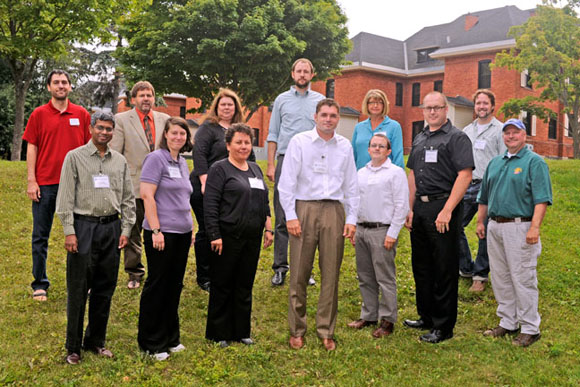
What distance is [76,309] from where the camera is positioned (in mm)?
4496

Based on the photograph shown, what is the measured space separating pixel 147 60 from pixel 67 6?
680cm

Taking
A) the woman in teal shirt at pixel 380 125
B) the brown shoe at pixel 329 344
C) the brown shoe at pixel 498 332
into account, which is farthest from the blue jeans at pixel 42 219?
the brown shoe at pixel 498 332

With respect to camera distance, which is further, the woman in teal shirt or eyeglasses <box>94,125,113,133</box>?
the woman in teal shirt

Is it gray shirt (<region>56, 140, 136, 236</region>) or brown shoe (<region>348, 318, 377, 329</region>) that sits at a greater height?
gray shirt (<region>56, 140, 136, 236</region>)

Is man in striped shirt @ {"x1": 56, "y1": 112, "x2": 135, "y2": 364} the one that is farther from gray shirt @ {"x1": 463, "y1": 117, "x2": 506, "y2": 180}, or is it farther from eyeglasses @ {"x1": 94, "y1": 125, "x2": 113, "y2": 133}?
gray shirt @ {"x1": 463, "y1": 117, "x2": 506, "y2": 180}

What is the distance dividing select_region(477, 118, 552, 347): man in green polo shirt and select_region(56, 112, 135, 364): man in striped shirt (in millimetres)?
3875

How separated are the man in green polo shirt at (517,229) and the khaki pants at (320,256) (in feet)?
5.95

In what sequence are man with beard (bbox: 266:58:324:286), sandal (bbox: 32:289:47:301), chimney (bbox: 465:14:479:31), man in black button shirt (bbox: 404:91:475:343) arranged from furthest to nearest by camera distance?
chimney (bbox: 465:14:479:31), man with beard (bbox: 266:58:324:286), sandal (bbox: 32:289:47:301), man in black button shirt (bbox: 404:91:475:343)

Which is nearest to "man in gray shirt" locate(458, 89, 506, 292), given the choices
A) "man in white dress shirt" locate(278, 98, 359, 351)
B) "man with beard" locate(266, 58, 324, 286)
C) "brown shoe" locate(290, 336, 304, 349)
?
"man with beard" locate(266, 58, 324, 286)

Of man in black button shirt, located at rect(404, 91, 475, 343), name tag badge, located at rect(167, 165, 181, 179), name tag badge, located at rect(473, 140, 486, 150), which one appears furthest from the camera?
name tag badge, located at rect(473, 140, 486, 150)

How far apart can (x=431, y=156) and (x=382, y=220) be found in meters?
0.86

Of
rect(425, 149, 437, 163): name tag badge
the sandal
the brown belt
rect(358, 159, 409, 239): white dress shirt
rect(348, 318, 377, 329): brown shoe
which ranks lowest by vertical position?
rect(348, 318, 377, 329): brown shoe

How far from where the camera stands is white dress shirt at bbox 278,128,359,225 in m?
5.07

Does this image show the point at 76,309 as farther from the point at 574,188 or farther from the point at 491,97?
the point at 574,188
